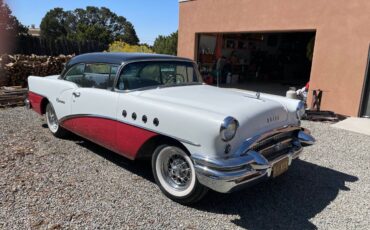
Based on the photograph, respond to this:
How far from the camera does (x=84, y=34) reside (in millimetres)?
52938

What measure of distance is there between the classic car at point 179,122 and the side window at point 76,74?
0.9 inches

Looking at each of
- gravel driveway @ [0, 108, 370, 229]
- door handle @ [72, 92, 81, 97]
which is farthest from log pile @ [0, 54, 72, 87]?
door handle @ [72, 92, 81, 97]

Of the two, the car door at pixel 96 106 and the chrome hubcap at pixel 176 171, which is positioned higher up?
the car door at pixel 96 106

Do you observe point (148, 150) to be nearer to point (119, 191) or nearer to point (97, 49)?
point (119, 191)

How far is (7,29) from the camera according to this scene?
57.1 ft

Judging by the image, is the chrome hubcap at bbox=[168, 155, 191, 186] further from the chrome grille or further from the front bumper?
the chrome grille

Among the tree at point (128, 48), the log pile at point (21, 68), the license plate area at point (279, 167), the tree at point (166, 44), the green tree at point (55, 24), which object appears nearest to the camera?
the license plate area at point (279, 167)

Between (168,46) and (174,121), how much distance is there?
17.0 meters

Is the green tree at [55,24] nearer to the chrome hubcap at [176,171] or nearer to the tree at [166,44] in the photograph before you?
the tree at [166,44]

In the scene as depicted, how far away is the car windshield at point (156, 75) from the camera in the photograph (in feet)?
13.0

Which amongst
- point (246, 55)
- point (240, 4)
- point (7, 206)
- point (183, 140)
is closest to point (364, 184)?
point (183, 140)

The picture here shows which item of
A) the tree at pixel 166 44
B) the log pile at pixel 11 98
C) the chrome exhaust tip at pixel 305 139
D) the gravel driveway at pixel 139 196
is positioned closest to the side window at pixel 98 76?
the gravel driveway at pixel 139 196

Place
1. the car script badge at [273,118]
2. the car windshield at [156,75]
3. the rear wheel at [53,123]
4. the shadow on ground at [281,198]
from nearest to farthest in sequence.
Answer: the shadow on ground at [281,198] < the car script badge at [273,118] < the car windshield at [156,75] < the rear wheel at [53,123]

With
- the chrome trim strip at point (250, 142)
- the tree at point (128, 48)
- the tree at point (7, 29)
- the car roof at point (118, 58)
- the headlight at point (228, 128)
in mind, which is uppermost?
the tree at point (7, 29)
